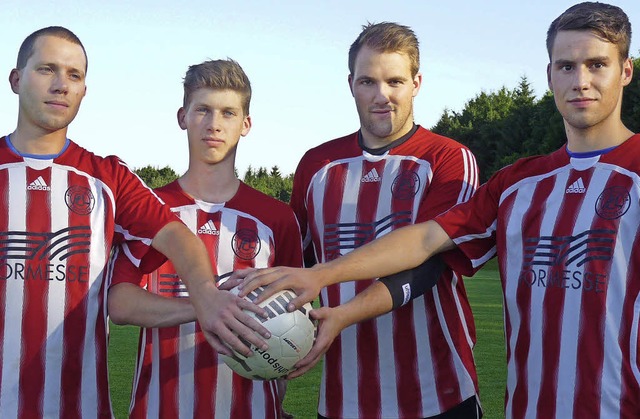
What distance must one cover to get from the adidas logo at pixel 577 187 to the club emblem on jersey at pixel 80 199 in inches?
88.3

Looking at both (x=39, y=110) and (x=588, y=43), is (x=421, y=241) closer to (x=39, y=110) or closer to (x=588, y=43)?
(x=588, y=43)

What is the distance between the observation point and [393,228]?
4426 millimetres

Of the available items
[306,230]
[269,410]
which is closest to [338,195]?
→ [306,230]

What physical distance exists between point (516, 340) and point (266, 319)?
1.14 metres

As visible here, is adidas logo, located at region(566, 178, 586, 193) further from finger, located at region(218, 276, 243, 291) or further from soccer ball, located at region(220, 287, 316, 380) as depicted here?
finger, located at region(218, 276, 243, 291)

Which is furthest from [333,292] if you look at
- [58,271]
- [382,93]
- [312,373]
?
[312,373]

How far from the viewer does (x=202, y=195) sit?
180 inches

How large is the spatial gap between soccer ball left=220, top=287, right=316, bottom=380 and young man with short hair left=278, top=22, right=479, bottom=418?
0.79m

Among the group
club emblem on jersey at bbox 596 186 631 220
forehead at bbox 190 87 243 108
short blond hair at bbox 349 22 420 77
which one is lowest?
club emblem on jersey at bbox 596 186 631 220

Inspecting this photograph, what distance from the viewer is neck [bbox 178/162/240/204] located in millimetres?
4574

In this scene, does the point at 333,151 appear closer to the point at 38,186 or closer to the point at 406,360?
the point at 406,360

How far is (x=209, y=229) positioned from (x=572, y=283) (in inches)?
76.1

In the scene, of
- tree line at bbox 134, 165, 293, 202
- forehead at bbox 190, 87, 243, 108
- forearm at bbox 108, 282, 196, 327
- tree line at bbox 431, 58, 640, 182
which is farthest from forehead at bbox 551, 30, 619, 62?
tree line at bbox 134, 165, 293, 202

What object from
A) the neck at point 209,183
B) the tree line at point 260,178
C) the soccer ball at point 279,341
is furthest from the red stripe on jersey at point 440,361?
the tree line at point 260,178
